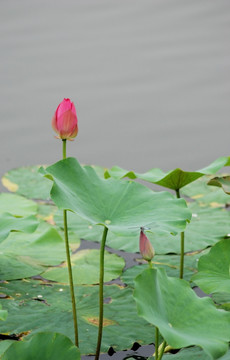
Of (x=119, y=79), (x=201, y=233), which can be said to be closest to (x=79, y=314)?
(x=201, y=233)

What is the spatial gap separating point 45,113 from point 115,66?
2.13 feet

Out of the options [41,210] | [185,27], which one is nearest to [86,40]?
[185,27]

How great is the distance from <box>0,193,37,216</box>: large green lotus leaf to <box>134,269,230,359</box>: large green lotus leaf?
3.19ft

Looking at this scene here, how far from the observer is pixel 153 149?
8.26 feet

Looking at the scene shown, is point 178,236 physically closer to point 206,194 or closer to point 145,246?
point 206,194

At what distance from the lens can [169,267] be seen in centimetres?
162

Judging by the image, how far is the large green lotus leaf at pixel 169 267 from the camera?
1.56 meters

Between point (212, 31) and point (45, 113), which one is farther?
point (212, 31)

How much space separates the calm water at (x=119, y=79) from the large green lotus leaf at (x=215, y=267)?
105 centimetres

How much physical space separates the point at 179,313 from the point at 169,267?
64cm

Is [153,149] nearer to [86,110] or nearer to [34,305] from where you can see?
[86,110]

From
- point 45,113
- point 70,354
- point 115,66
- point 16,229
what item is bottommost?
point 70,354

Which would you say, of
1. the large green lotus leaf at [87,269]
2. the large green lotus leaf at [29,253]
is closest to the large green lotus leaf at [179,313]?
the large green lotus leaf at [87,269]

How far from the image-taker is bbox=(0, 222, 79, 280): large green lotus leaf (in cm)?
158
